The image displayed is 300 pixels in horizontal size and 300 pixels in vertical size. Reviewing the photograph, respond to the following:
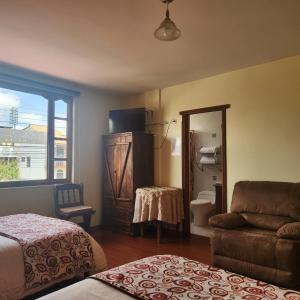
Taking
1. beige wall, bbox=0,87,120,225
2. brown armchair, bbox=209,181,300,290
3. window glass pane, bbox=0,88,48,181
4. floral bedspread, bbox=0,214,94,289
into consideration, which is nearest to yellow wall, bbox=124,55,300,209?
brown armchair, bbox=209,181,300,290

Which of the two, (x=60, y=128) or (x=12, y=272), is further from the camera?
→ (x=60, y=128)

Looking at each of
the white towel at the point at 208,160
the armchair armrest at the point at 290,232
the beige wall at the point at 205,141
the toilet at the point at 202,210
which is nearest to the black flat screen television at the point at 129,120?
the beige wall at the point at 205,141

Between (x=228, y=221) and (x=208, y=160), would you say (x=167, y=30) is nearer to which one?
(x=228, y=221)

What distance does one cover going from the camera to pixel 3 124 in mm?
3930

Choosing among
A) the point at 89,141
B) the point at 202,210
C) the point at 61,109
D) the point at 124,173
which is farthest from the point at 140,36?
the point at 202,210

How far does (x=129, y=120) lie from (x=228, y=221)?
2.61 meters

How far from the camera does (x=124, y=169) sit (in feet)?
15.6

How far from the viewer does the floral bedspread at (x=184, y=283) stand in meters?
1.33

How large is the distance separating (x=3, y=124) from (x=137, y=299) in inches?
137

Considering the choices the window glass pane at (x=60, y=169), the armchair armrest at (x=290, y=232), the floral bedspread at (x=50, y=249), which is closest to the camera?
the floral bedspread at (x=50, y=249)

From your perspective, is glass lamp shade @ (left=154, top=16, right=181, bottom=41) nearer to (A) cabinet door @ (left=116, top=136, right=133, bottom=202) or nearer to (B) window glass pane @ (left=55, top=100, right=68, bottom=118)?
(A) cabinet door @ (left=116, top=136, right=133, bottom=202)

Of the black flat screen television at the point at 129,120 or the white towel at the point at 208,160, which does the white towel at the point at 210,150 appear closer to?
the white towel at the point at 208,160

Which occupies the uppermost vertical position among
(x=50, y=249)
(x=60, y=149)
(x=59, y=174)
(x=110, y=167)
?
(x=60, y=149)

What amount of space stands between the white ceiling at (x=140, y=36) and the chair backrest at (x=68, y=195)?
1.77m
